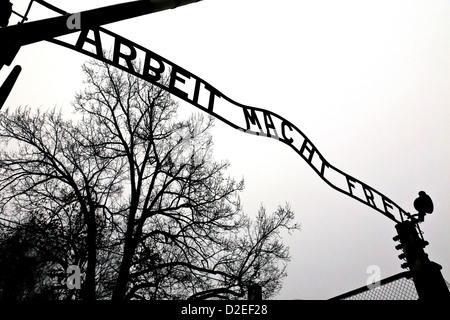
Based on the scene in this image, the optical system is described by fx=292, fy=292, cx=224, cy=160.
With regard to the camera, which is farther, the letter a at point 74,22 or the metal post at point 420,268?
the metal post at point 420,268

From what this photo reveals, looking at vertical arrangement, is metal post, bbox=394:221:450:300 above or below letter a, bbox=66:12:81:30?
below

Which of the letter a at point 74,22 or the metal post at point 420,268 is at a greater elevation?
the letter a at point 74,22

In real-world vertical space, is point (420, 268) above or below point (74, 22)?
below

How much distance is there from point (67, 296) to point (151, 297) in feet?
9.77

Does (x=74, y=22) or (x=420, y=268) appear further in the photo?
(x=420, y=268)

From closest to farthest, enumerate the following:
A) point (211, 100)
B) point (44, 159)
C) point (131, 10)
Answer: point (131, 10) < point (211, 100) < point (44, 159)

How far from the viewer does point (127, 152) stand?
44.8 ft

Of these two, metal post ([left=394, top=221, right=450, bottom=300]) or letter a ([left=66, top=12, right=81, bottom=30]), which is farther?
metal post ([left=394, top=221, right=450, bottom=300])

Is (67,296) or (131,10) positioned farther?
(67,296)
